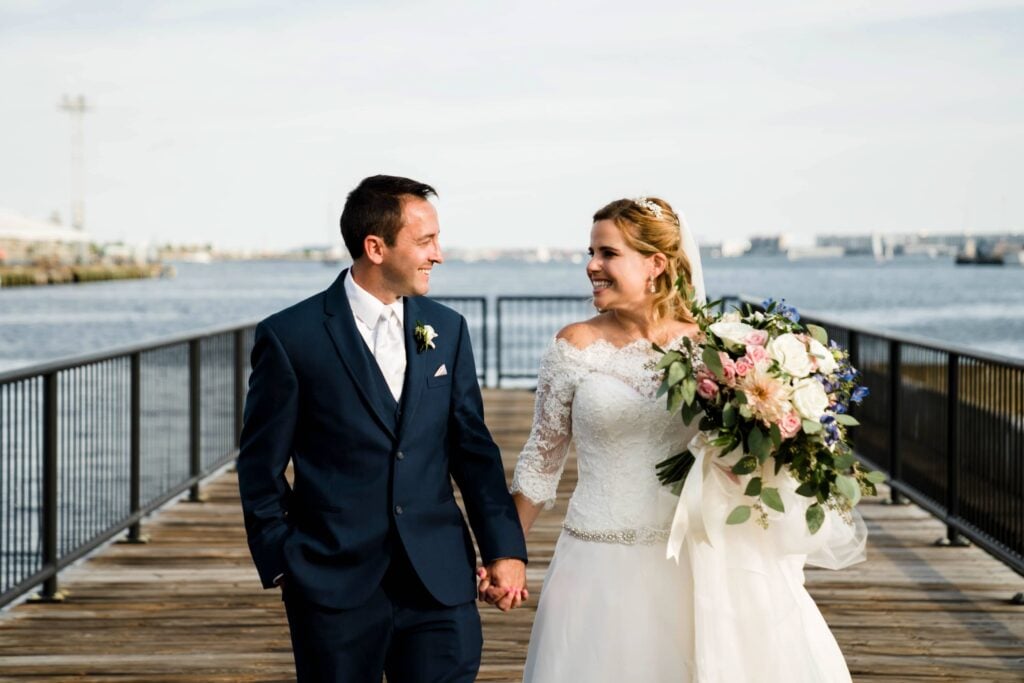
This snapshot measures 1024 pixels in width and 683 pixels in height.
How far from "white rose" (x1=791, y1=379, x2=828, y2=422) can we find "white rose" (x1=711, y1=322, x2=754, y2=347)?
190mm

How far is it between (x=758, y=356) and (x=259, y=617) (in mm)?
3730

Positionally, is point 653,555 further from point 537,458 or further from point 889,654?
point 889,654

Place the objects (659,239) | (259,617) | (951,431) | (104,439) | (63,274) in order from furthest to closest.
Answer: (63,274), (951,431), (104,439), (259,617), (659,239)

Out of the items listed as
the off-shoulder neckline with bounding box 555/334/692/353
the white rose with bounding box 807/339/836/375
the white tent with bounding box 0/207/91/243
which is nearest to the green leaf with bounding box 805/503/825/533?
the white rose with bounding box 807/339/836/375

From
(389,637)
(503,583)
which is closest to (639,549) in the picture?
(503,583)

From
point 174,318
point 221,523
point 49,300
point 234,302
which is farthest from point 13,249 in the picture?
point 221,523

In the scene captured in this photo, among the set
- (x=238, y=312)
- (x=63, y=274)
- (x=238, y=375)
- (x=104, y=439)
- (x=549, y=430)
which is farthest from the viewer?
(x=63, y=274)

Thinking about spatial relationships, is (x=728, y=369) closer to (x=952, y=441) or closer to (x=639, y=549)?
(x=639, y=549)

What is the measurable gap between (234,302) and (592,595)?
8205 cm

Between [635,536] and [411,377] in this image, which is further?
[635,536]

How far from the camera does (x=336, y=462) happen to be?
11.3 feet

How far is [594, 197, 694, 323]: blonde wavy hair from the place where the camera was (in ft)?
12.6

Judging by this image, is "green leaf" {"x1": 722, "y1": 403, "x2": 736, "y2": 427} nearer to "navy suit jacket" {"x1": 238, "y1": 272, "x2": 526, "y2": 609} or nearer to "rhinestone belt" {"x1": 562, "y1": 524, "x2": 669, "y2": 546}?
"rhinestone belt" {"x1": 562, "y1": 524, "x2": 669, "y2": 546}

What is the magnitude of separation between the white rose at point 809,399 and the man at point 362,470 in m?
0.86
